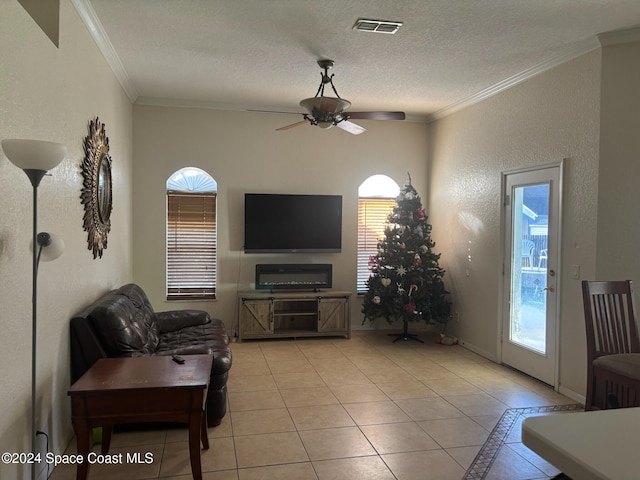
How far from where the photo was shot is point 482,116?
5.61m

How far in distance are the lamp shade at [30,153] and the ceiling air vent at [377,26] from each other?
8.05ft

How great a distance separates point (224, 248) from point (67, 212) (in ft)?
10.7

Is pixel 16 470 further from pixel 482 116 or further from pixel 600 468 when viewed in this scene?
pixel 482 116

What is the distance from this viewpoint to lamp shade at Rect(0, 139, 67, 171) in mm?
2031

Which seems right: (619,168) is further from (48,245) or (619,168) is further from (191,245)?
(191,245)

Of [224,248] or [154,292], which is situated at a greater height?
[224,248]

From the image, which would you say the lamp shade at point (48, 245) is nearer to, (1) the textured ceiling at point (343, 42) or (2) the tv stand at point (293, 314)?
(1) the textured ceiling at point (343, 42)

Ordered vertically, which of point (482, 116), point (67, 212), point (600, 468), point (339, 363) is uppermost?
point (482, 116)

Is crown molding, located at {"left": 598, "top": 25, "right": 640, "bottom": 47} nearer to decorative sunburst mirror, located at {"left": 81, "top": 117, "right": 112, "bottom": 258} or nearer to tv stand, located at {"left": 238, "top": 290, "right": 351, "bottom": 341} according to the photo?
tv stand, located at {"left": 238, "top": 290, "right": 351, "bottom": 341}

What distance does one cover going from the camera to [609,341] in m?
3.32

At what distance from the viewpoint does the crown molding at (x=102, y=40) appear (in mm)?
3414

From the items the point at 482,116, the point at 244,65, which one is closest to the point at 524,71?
the point at 482,116

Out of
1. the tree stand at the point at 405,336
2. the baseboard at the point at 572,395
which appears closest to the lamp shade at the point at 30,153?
the baseboard at the point at 572,395

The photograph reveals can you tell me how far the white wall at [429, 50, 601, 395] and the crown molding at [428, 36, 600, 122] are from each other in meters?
0.06
